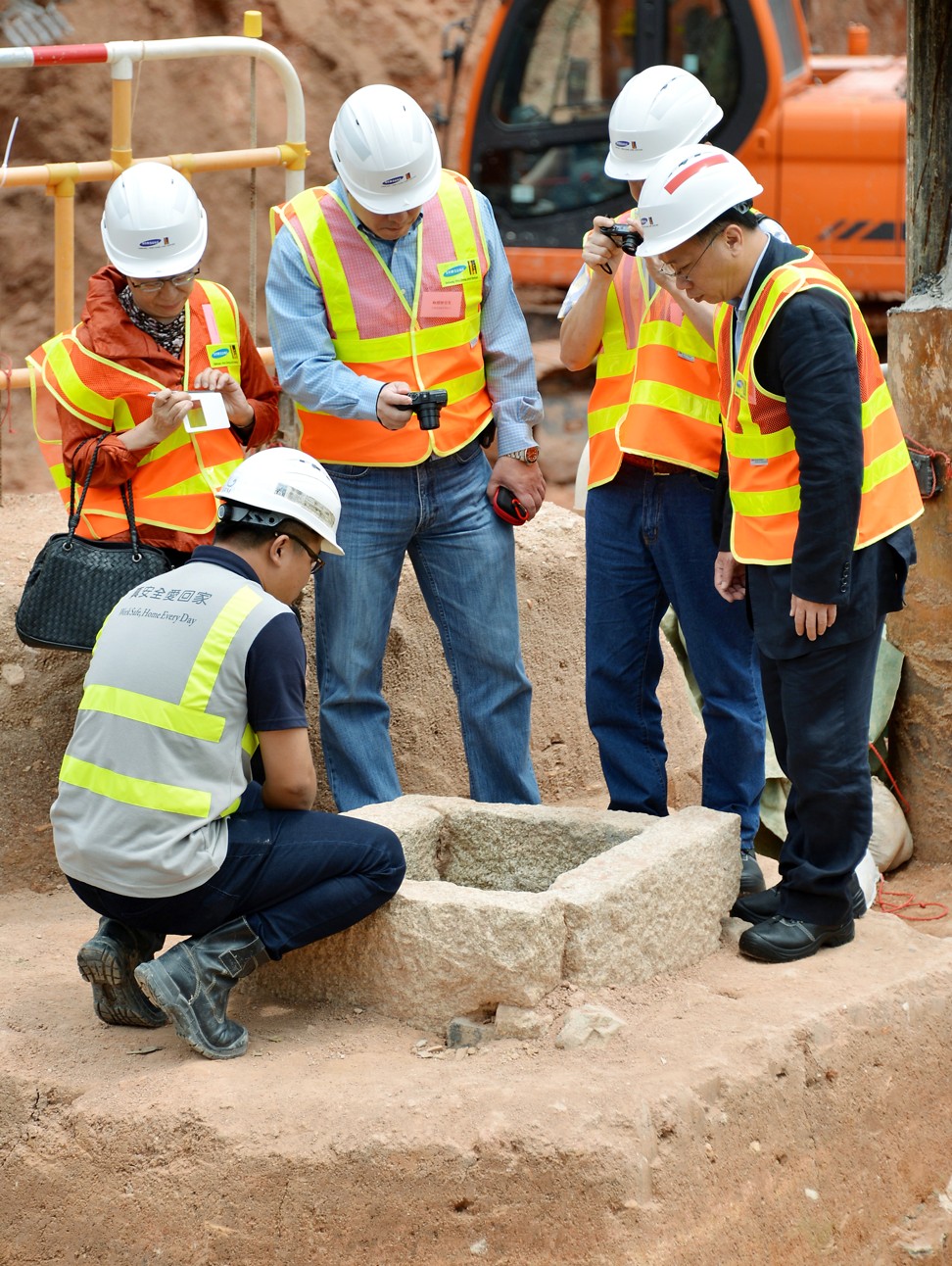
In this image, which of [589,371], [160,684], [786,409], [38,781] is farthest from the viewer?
[589,371]

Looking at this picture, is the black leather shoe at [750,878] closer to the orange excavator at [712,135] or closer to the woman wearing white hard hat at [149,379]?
the woman wearing white hard hat at [149,379]

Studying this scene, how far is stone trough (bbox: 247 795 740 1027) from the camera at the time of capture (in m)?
3.43

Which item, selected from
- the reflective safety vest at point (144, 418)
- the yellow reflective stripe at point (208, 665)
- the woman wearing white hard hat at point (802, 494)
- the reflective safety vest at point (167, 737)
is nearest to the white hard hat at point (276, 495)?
the reflective safety vest at point (167, 737)

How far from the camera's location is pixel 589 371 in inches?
399

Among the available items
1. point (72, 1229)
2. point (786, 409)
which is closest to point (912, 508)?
point (786, 409)

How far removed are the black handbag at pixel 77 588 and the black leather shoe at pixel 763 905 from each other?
5.71 feet

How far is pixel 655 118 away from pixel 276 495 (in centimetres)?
144

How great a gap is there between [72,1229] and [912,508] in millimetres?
2447

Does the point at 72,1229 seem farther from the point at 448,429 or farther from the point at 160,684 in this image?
the point at 448,429

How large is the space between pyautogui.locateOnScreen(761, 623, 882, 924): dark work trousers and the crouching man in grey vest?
0.97m

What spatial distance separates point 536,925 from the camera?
11.1 ft

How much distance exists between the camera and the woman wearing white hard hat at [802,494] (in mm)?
3379

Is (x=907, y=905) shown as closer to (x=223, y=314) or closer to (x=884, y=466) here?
(x=884, y=466)

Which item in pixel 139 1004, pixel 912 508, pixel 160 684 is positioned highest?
pixel 912 508
